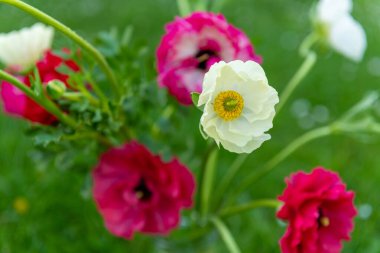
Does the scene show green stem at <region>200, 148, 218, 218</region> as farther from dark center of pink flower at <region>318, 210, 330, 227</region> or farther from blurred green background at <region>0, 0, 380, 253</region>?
dark center of pink flower at <region>318, 210, 330, 227</region>

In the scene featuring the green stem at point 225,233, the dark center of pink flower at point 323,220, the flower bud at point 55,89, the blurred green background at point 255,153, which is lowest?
the blurred green background at point 255,153

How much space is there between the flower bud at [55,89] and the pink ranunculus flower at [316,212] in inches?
9.6

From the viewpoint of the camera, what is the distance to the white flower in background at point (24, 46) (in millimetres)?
719

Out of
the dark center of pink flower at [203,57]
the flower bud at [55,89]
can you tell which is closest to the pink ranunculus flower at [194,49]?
the dark center of pink flower at [203,57]

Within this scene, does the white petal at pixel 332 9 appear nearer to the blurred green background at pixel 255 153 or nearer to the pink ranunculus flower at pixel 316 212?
the blurred green background at pixel 255 153

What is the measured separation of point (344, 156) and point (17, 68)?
867 millimetres

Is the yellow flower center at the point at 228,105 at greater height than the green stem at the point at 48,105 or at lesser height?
greater

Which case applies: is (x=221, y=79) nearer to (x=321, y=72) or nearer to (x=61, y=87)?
(x=61, y=87)

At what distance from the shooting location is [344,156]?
4.60 ft

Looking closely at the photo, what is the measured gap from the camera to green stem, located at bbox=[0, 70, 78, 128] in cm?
60

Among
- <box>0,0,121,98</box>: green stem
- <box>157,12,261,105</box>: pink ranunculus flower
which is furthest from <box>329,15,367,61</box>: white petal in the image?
<box>0,0,121,98</box>: green stem

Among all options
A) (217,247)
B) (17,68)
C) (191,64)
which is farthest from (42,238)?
(191,64)

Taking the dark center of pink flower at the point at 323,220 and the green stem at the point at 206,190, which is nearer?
the dark center of pink flower at the point at 323,220

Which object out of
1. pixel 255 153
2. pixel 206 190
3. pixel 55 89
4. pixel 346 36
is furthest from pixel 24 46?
pixel 255 153
